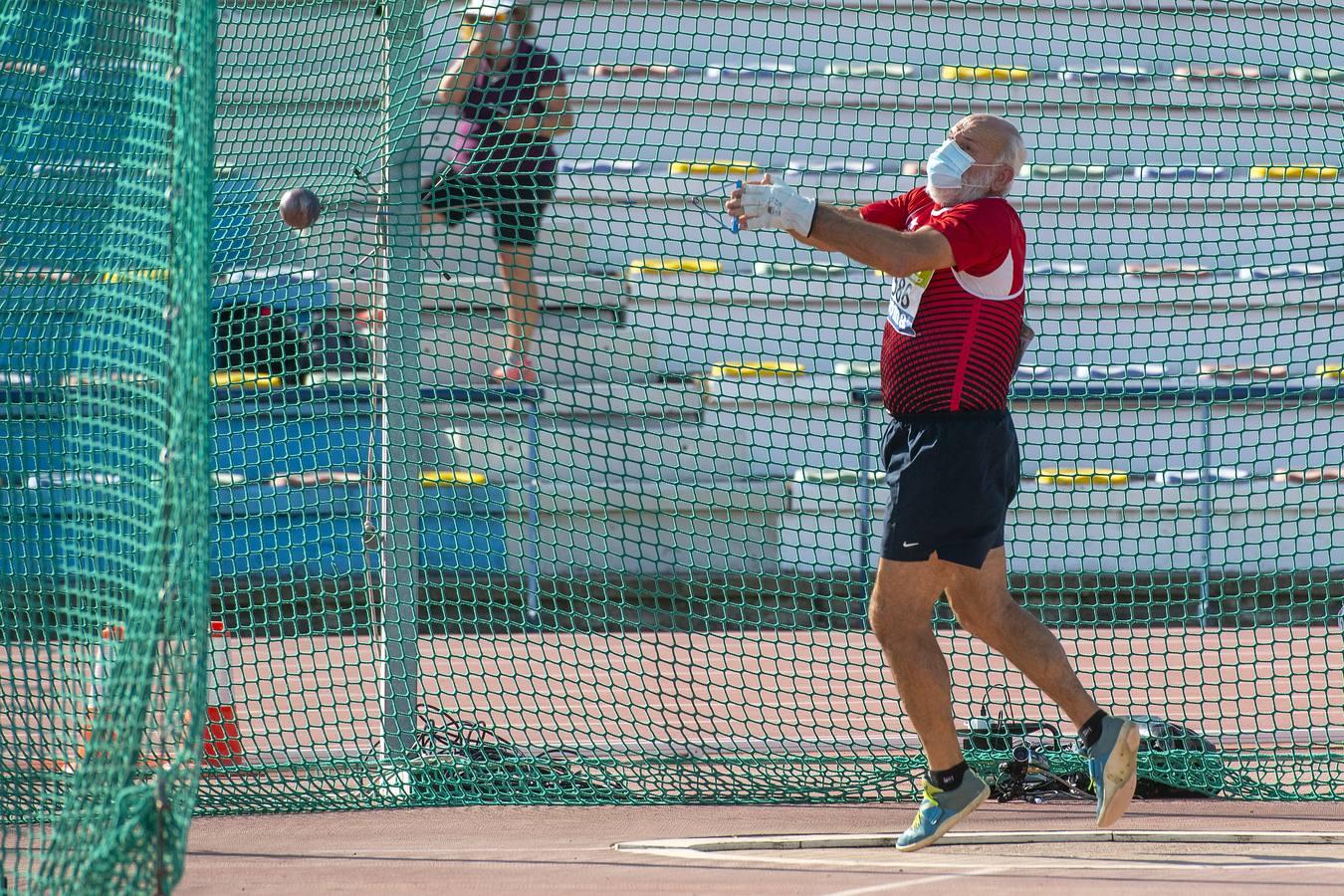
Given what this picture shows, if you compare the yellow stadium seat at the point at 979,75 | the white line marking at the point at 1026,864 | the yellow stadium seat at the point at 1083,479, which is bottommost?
the white line marking at the point at 1026,864

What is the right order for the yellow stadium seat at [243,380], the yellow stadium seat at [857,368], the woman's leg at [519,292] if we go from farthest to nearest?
the yellow stadium seat at [857,368]
the woman's leg at [519,292]
the yellow stadium seat at [243,380]

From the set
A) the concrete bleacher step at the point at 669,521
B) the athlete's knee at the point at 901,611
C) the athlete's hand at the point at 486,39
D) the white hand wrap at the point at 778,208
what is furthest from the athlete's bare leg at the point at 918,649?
the concrete bleacher step at the point at 669,521

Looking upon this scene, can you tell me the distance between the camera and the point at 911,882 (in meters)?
3.61

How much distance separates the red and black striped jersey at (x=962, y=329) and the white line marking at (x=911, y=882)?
1.10m

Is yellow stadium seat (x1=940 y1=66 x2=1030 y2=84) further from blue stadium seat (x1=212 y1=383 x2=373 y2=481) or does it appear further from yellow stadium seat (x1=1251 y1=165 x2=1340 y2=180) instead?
blue stadium seat (x1=212 y1=383 x2=373 y2=481)

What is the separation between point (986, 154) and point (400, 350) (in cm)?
205

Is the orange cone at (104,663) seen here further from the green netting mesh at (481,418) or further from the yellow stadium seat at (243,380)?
the yellow stadium seat at (243,380)

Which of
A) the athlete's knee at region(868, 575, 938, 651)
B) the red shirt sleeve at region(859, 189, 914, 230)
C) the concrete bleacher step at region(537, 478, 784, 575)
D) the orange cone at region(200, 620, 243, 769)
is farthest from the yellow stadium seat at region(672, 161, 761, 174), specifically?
the athlete's knee at region(868, 575, 938, 651)

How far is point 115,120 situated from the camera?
4766 mm

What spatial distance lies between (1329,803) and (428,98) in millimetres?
3542

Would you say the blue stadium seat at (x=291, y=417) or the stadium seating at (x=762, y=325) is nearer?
the blue stadium seat at (x=291, y=417)

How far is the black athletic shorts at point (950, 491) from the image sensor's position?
3.88m

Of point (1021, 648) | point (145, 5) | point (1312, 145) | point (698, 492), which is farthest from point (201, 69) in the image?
point (1312, 145)

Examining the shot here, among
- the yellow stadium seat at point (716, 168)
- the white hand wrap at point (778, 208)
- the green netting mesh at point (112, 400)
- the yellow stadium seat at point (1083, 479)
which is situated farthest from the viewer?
the yellow stadium seat at point (1083, 479)
